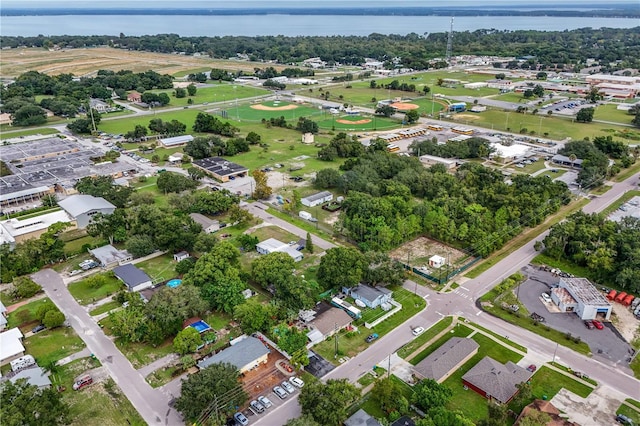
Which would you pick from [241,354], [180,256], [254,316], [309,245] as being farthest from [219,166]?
[241,354]

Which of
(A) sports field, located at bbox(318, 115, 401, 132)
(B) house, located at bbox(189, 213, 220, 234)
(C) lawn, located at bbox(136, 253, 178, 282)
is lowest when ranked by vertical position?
(C) lawn, located at bbox(136, 253, 178, 282)

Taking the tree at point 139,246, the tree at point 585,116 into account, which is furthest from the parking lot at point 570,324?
the tree at point 585,116

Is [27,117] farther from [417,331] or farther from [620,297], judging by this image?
[620,297]

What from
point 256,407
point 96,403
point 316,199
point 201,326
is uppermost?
point 316,199

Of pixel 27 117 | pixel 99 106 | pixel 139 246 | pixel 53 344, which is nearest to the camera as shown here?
pixel 53 344

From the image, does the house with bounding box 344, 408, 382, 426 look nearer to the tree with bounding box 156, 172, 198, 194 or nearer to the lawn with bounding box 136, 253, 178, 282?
the lawn with bounding box 136, 253, 178, 282

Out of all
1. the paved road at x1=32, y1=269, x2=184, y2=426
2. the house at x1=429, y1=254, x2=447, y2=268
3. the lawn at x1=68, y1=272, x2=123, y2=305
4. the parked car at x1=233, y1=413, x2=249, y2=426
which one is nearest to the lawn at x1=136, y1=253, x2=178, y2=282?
the lawn at x1=68, y1=272, x2=123, y2=305
